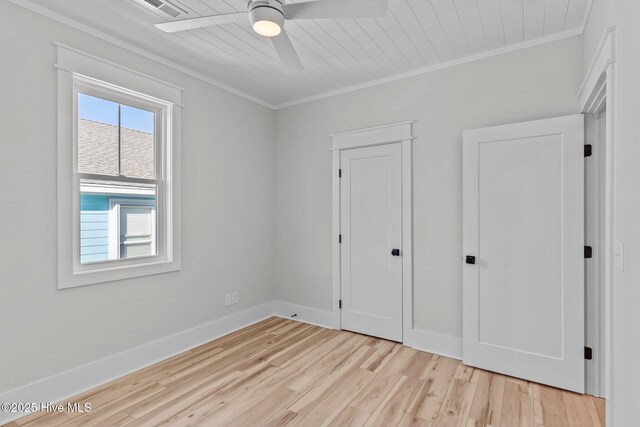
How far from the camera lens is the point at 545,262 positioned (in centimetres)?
246

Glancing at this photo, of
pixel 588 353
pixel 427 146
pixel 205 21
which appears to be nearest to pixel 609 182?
pixel 588 353

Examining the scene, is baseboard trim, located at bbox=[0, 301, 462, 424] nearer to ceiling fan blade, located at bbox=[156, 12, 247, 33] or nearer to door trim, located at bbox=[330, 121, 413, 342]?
door trim, located at bbox=[330, 121, 413, 342]

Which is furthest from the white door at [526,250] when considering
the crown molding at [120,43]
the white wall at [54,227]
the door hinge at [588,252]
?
the crown molding at [120,43]

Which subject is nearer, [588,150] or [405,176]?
[588,150]

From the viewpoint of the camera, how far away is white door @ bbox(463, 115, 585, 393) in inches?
92.7

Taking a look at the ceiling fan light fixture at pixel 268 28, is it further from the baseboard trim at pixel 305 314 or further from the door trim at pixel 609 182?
the baseboard trim at pixel 305 314

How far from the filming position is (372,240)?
3.44 m

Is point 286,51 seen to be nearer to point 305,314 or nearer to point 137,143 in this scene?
point 137,143

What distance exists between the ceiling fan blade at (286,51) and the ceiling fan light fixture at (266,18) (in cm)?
12

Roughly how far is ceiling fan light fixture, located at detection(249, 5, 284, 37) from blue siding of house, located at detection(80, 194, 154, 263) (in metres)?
1.91

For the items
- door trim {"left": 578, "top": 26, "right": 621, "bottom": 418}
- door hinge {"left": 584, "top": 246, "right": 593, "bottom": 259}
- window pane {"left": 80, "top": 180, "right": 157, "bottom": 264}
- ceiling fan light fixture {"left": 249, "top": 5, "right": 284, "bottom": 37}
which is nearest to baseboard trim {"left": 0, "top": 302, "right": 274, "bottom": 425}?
window pane {"left": 80, "top": 180, "right": 157, "bottom": 264}

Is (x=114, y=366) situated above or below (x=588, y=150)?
below

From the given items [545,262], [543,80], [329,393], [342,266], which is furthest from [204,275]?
[543,80]

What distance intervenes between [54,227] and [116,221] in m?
0.46
